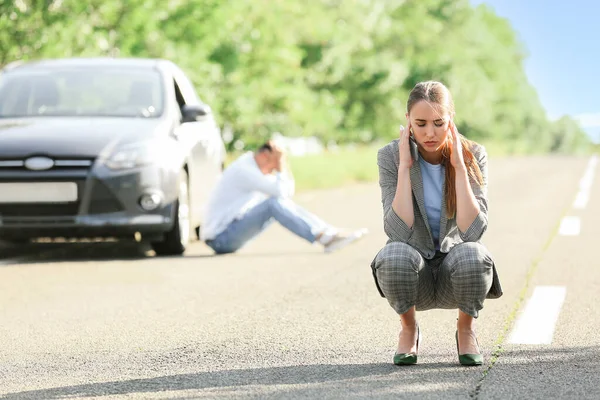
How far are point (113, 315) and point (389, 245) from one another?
2304 millimetres

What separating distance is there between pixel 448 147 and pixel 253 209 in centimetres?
555

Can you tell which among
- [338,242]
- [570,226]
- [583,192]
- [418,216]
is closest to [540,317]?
[418,216]

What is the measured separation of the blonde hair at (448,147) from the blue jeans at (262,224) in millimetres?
5236

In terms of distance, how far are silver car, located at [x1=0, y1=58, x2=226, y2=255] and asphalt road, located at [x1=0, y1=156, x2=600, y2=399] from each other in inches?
14.9

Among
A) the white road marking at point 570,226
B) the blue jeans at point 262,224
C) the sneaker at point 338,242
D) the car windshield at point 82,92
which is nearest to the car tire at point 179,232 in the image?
the blue jeans at point 262,224

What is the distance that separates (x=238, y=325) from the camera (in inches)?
259

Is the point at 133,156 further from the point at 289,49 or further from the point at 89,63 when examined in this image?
the point at 289,49

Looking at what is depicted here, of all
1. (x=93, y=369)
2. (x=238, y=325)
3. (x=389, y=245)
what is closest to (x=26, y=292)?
(x=238, y=325)

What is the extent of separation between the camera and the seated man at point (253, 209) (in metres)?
10.6

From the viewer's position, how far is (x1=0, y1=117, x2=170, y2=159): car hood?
9.70 metres

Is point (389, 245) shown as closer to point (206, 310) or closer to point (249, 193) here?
point (206, 310)

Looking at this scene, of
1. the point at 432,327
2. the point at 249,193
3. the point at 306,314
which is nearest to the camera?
the point at 432,327

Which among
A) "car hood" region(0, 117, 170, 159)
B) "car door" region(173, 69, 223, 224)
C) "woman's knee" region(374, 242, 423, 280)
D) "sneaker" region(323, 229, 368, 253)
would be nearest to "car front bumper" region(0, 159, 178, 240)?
"car hood" region(0, 117, 170, 159)

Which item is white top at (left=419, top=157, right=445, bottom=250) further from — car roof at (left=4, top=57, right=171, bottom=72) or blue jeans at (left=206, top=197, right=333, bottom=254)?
car roof at (left=4, top=57, right=171, bottom=72)
